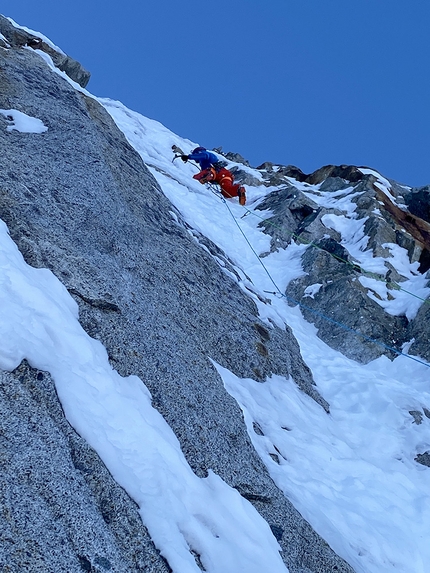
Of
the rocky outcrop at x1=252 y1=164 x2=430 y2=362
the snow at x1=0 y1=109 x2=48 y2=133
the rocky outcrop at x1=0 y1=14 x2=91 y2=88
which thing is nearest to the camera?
the snow at x1=0 y1=109 x2=48 y2=133

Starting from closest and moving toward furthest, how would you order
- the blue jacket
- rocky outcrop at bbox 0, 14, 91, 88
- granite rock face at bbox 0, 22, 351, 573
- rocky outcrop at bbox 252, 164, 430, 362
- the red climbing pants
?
granite rock face at bbox 0, 22, 351, 573, rocky outcrop at bbox 0, 14, 91, 88, rocky outcrop at bbox 252, 164, 430, 362, the red climbing pants, the blue jacket

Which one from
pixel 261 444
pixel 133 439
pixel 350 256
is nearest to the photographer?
pixel 133 439

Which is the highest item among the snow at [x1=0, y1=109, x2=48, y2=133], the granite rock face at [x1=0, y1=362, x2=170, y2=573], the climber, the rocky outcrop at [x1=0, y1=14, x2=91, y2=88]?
the climber

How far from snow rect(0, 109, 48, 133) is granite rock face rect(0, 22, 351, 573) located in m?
0.15

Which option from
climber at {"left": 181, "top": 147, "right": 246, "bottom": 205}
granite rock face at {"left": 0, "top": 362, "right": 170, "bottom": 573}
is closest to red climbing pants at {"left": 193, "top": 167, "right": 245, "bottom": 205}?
climber at {"left": 181, "top": 147, "right": 246, "bottom": 205}

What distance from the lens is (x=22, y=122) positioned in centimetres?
772

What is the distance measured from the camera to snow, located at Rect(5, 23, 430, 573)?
353 centimetres

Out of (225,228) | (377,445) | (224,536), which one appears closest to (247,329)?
(377,445)

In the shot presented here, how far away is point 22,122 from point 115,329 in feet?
14.1

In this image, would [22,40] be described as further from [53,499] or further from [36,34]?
[53,499]

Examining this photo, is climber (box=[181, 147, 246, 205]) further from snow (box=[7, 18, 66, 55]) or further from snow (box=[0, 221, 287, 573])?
snow (box=[0, 221, 287, 573])

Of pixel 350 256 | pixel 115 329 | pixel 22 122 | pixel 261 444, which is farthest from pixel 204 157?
pixel 115 329

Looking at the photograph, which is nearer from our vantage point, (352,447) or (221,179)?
(352,447)

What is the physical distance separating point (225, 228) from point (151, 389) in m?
12.2
